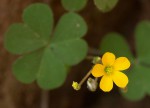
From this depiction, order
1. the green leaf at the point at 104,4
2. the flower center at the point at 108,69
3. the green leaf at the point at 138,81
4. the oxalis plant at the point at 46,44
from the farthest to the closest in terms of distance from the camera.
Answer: the green leaf at the point at 138,81
the oxalis plant at the point at 46,44
the green leaf at the point at 104,4
the flower center at the point at 108,69

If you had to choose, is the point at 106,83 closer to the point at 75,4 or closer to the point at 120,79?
the point at 120,79

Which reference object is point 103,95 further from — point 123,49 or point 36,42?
point 36,42

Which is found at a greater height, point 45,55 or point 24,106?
point 45,55

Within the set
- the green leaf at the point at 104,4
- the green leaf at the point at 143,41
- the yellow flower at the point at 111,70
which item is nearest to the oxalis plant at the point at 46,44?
the green leaf at the point at 104,4

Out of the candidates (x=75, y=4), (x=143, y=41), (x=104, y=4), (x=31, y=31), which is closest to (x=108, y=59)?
(x=104, y=4)

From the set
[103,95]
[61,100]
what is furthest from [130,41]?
[61,100]

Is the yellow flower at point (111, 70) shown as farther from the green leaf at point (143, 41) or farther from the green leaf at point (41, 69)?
the green leaf at point (143, 41)

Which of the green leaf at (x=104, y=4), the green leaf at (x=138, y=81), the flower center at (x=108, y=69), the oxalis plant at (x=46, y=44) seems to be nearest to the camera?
the flower center at (x=108, y=69)

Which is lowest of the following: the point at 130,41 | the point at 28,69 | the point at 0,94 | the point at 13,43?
the point at 130,41
